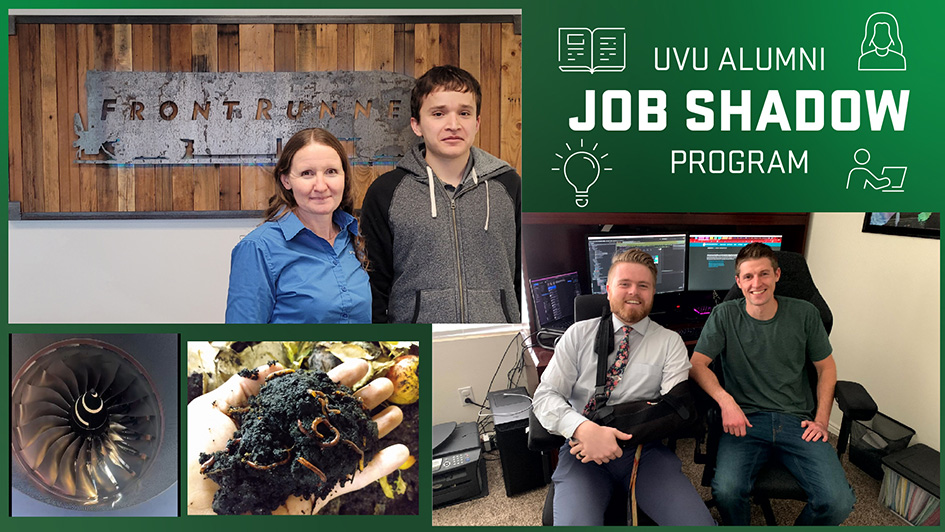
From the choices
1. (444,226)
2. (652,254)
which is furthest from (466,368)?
(652,254)

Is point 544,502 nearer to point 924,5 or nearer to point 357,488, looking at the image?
point 357,488

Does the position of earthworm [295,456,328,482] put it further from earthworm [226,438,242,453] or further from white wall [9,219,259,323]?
white wall [9,219,259,323]

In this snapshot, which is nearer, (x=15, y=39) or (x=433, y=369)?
(x=433, y=369)

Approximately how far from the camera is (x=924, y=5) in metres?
2.11

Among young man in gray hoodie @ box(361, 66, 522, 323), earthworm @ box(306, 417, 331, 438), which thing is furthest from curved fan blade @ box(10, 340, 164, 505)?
young man in gray hoodie @ box(361, 66, 522, 323)

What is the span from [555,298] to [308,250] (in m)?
0.84

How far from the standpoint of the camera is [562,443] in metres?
2.12

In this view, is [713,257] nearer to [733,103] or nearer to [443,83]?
[733,103]

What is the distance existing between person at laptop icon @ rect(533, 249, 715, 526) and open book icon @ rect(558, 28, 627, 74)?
25.3 inches

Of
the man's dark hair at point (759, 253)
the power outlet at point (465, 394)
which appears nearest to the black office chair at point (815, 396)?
the man's dark hair at point (759, 253)

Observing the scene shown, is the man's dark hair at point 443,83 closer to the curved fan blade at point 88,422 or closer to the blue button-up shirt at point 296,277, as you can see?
the blue button-up shirt at point 296,277

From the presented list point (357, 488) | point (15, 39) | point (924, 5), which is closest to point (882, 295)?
point (924, 5)

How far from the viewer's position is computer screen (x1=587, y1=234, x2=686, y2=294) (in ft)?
6.96

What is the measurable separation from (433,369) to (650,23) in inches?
54.8
